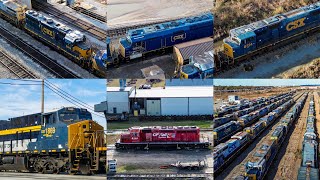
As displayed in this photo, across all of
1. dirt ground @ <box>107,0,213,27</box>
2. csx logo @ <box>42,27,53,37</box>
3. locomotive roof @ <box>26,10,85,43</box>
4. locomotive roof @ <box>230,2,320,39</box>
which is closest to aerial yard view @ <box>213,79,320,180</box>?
locomotive roof @ <box>230,2,320,39</box>

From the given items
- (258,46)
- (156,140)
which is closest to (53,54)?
(156,140)

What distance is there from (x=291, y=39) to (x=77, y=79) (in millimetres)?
2656

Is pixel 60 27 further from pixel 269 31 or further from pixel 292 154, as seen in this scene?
pixel 292 154

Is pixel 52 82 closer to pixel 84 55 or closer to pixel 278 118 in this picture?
pixel 84 55

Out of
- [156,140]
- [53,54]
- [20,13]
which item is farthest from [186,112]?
[20,13]

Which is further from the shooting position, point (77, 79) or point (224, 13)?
point (224, 13)

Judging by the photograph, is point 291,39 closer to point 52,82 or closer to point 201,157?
point 201,157

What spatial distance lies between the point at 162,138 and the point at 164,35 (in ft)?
4.11

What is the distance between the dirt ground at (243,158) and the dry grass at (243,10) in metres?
1.34

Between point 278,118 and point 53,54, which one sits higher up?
point 53,54

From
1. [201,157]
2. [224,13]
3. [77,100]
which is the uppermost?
[224,13]

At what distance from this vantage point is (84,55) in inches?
178

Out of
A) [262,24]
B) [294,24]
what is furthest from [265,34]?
[294,24]

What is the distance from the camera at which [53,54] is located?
4793 millimetres
